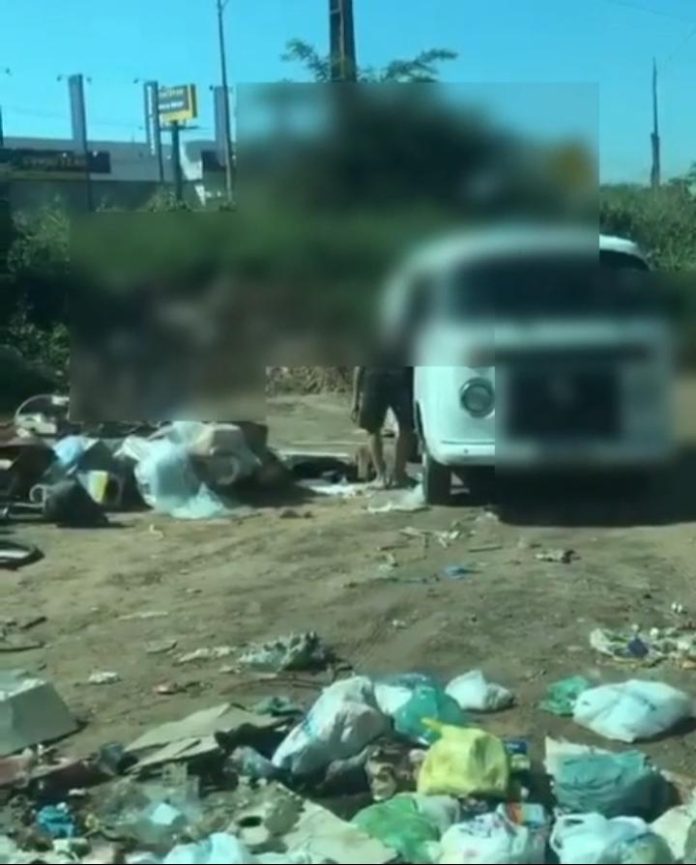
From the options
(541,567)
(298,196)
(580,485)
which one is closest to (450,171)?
(298,196)

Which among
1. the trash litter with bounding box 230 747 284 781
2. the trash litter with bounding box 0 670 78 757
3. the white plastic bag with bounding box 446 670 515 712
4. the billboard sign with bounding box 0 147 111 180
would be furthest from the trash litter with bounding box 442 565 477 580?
the billboard sign with bounding box 0 147 111 180

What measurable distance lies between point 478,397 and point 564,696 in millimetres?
3351

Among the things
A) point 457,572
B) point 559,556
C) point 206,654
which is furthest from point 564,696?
point 559,556

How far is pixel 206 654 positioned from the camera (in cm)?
707

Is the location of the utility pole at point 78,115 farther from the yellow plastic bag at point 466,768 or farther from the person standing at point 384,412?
the yellow plastic bag at point 466,768

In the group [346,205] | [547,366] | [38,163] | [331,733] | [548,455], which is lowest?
[331,733]

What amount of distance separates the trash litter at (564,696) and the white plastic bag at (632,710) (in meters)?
0.07

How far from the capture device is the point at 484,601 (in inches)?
310

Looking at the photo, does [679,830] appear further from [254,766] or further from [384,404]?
[384,404]

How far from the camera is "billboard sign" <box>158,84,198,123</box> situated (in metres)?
14.9

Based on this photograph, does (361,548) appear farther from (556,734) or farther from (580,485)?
(556,734)

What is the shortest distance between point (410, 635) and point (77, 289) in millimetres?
2031

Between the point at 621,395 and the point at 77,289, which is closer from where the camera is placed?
the point at 77,289

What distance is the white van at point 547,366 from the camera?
796 cm
